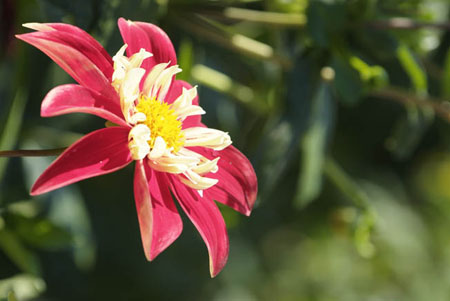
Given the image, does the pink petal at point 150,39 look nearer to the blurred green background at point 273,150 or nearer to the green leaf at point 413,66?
the blurred green background at point 273,150

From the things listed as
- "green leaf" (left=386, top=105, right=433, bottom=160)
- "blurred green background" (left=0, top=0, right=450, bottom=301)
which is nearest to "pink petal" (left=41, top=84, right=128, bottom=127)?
"blurred green background" (left=0, top=0, right=450, bottom=301)

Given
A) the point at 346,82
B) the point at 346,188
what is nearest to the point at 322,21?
the point at 346,82

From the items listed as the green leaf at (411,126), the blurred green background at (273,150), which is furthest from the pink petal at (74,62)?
the green leaf at (411,126)

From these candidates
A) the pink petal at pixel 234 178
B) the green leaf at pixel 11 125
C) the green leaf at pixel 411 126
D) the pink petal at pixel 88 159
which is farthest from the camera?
the green leaf at pixel 411 126

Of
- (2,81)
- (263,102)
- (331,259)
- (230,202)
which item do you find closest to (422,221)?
(331,259)

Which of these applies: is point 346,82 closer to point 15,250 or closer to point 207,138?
point 207,138

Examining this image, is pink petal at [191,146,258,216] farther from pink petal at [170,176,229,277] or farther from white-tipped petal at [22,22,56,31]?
white-tipped petal at [22,22,56,31]
